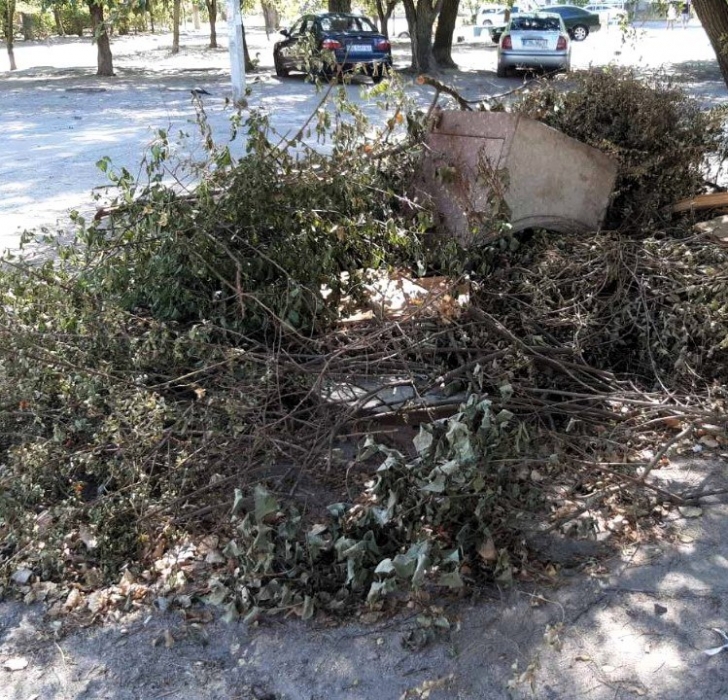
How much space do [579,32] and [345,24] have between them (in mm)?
21490

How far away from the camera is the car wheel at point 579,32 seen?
38572 mm

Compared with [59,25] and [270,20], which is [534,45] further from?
[270,20]

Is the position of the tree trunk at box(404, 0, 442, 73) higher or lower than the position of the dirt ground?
higher

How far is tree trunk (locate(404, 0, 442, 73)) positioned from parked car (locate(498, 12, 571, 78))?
2064 millimetres

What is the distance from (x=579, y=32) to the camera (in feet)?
128

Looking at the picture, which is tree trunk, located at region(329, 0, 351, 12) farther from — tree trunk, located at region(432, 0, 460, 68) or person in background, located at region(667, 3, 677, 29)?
person in background, located at region(667, 3, 677, 29)

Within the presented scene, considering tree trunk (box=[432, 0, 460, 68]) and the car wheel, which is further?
the car wheel

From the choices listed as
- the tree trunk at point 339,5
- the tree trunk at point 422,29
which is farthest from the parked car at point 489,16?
the tree trunk at point 422,29

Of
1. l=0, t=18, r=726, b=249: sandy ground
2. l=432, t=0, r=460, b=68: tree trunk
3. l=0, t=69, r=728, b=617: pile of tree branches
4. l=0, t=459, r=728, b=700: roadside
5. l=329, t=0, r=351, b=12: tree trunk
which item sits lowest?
l=0, t=459, r=728, b=700: roadside

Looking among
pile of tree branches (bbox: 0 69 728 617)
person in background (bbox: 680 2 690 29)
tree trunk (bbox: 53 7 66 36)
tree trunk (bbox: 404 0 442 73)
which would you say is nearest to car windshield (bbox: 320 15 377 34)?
tree trunk (bbox: 404 0 442 73)

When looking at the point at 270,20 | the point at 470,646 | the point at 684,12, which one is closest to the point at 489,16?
the point at 270,20

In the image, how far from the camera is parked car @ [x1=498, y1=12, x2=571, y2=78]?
21547mm

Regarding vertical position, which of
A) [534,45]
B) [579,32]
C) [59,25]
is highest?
[59,25]

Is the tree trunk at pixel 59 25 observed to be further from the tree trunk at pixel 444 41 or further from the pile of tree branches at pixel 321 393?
the pile of tree branches at pixel 321 393
